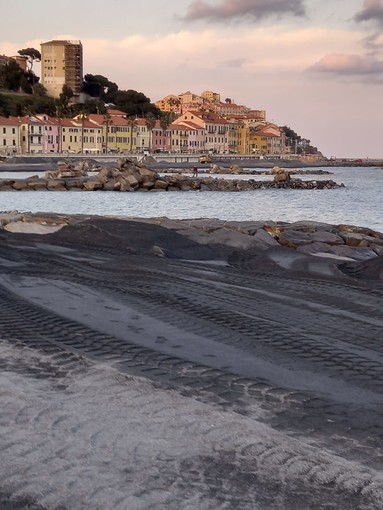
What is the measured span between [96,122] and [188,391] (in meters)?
107

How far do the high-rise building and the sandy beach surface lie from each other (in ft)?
443

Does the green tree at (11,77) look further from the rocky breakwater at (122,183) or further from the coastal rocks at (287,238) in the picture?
the coastal rocks at (287,238)

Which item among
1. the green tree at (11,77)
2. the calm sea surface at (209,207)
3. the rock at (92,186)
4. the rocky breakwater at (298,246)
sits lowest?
the calm sea surface at (209,207)

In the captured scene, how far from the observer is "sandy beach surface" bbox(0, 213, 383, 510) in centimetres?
296

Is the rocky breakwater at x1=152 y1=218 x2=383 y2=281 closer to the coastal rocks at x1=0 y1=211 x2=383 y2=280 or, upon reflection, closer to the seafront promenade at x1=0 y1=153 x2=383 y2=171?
the coastal rocks at x1=0 y1=211 x2=383 y2=280

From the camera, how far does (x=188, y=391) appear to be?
4.23 m

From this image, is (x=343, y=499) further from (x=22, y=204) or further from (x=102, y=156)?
(x=102, y=156)

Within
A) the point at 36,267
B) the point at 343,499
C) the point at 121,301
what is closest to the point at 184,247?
the point at 36,267

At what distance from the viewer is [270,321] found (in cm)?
633

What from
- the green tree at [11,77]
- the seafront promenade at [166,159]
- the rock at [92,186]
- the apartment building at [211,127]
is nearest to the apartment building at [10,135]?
the seafront promenade at [166,159]

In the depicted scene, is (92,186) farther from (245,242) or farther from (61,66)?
(61,66)

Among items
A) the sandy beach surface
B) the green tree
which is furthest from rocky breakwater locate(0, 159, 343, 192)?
the green tree

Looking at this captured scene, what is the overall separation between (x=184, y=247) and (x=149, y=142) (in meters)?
106

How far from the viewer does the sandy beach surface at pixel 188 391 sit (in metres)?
2.96
